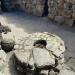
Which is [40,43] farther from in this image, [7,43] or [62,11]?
[62,11]

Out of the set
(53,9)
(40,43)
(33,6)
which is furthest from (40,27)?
(40,43)

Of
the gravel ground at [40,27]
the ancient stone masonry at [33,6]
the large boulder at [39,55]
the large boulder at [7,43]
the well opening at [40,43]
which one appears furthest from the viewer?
the ancient stone masonry at [33,6]

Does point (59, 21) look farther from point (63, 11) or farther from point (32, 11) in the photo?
point (32, 11)

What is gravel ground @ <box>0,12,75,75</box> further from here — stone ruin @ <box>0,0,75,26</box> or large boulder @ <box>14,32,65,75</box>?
large boulder @ <box>14,32,65,75</box>

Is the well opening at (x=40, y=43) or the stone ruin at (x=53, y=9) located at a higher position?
the stone ruin at (x=53, y=9)

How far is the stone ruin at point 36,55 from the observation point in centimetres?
681

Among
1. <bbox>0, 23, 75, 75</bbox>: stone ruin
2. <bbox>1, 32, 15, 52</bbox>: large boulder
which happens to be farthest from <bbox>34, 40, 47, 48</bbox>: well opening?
<bbox>1, 32, 15, 52</bbox>: large boulder

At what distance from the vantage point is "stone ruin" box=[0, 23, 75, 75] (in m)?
6.81

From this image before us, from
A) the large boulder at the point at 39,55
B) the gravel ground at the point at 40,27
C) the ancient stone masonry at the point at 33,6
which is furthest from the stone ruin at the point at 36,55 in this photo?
the ancient stone masonry at the point at 33,6

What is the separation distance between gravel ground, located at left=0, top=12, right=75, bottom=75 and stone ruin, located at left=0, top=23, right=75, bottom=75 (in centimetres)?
97

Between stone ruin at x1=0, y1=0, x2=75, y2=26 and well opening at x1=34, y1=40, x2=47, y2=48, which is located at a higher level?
stone ruin at x1=0, y1=0, x2=75, y2=26

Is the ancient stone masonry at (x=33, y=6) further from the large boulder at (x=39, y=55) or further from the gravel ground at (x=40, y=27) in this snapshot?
the large boulder at (x=39, y=55)

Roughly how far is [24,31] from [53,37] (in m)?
3.51

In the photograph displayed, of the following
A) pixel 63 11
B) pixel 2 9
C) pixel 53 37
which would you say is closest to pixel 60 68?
pixel 53 37
